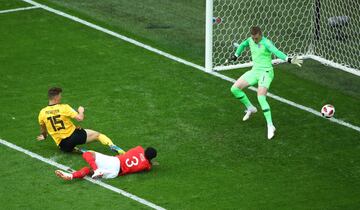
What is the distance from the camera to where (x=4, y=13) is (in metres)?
22.4

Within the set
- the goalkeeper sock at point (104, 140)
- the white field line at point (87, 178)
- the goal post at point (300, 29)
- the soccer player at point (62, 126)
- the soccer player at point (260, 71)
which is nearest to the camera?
the white field line at point (87, 178)

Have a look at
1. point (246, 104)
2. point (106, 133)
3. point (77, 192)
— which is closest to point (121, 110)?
point (106, 133)

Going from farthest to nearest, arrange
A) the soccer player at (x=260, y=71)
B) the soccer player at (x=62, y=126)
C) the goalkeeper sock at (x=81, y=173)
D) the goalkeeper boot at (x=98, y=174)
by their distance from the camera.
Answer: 1. the soccer player at (x=260, y=71)
2. the soccer player at (x=62, y=126)
3. the goalkeeper boot at (x=98, y=174)
4. the goalkeeper sock at (x=81, y=173)

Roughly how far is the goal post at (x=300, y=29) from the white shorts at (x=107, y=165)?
509cm

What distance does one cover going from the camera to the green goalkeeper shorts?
17.3m

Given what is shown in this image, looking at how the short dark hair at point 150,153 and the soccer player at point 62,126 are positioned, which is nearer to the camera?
the short dark hair at point 150,153

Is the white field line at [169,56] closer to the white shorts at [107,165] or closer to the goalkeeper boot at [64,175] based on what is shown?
the white shorts at [107,165]

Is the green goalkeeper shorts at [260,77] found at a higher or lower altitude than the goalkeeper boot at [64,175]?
higher

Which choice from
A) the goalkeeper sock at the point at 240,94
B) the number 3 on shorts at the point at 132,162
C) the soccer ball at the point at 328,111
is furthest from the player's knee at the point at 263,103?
the number 3 on shorts at the point at 132,162

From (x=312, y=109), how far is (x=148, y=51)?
161 inches

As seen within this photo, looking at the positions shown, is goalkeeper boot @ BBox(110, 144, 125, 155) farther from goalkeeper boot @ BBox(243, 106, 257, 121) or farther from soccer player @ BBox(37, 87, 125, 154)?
goalkeeper boot @ BBox(243, 106, 257, 121)

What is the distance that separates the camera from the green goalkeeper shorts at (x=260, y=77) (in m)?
17.3

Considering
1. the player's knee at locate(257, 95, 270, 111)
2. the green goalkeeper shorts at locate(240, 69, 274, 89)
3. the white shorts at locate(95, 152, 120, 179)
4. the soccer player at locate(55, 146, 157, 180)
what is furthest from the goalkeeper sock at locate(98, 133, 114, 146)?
the green goalkeeper shorts at locate(240, 69, 274, 89)

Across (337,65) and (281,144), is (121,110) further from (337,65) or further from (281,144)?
(337,65)
